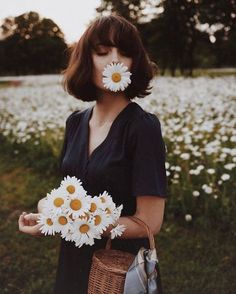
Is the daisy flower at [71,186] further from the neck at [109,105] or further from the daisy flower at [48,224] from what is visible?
the neck at [109,105]

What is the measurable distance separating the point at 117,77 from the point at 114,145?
26 cm

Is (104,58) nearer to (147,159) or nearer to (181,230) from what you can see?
(147,159)

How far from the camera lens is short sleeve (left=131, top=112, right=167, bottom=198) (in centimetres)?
179

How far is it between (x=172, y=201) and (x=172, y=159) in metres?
0.86

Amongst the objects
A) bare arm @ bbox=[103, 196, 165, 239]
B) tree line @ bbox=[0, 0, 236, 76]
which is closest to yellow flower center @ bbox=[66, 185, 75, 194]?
bare arm @ bbox=[103, 196, 165, 239]

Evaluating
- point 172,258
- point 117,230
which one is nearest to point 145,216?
point 117,230

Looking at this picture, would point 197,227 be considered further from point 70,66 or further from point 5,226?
point 70,66

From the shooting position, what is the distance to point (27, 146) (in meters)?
8.10

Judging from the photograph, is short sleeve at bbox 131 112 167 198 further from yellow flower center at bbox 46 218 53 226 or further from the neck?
yellow flower center at bbox 46 218 53 226

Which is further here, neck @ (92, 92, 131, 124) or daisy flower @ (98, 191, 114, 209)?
neck @ (92, 92, 131, 124)

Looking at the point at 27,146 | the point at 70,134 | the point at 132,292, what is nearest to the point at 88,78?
the point at 70,134

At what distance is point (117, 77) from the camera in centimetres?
187

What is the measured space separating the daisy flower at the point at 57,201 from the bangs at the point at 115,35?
634 millimetres

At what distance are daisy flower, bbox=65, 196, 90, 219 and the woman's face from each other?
0.55 metres
